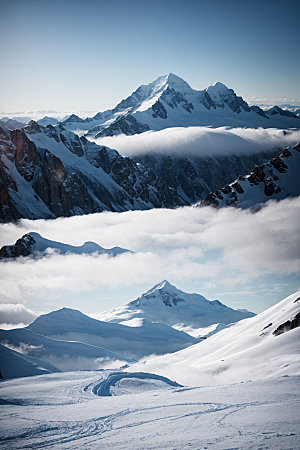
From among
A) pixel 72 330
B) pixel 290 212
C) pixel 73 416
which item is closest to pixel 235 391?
pixel 73 416

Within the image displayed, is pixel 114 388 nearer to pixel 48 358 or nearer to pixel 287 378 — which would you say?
pixel 287 378

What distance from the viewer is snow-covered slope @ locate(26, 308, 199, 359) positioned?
169500 millimetres

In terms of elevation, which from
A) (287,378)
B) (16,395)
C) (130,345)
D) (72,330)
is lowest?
(130,345)

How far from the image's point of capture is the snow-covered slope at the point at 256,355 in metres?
68.8

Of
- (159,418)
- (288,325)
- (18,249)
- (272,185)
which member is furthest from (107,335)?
(159,418)

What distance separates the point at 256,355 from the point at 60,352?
6471cm

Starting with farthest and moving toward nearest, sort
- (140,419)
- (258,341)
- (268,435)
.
Result: 1. (258,341)
2. (140,419)
3. (268,435)

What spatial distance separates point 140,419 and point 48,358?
98355 mm

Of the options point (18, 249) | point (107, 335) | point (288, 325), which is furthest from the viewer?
point (18, 249)

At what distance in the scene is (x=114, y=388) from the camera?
43.2m

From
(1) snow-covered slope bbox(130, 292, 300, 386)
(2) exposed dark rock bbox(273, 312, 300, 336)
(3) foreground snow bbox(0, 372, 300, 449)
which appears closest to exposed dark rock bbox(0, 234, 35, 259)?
(1) snow-covered slope bbox(130, 292, 300, 386)

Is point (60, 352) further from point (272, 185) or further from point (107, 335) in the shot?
point (272, 185)

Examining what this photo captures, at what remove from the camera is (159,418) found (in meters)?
26.7

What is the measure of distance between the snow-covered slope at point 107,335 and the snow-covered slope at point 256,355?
2906 inches
